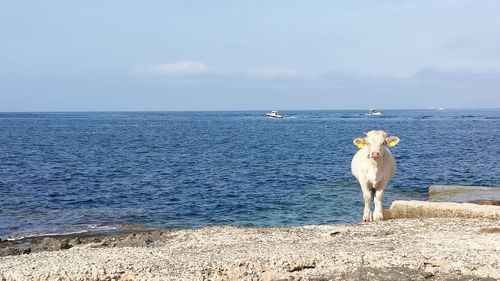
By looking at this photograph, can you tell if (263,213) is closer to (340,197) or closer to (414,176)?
(340,197)

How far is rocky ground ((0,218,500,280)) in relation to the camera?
404 inches

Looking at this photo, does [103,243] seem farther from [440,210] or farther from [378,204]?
[440,210]

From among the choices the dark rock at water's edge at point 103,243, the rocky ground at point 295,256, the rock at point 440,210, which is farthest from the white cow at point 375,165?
the dark rock at water's edge at point 103,243

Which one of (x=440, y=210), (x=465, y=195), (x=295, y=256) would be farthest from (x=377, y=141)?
(x=465, y=195)

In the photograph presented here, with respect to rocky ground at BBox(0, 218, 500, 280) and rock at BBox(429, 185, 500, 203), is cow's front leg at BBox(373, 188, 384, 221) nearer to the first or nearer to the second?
rocky ground at BBox(0, 218, 500, 280)

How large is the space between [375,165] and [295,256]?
4.99 meters

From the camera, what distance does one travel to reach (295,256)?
1095cm

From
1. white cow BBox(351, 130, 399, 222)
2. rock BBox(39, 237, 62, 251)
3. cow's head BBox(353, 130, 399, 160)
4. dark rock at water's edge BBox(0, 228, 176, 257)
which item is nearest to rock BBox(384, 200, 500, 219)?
white cow BBox(351, 130, 399, 222)

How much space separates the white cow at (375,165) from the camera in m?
14.8

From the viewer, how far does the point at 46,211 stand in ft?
84.2

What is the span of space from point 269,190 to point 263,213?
6.66 metres

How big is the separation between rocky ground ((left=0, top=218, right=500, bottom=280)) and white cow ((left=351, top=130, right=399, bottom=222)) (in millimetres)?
1503

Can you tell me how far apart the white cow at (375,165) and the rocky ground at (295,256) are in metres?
1.50

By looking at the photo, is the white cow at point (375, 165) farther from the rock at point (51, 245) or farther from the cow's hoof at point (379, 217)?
the rock at point (51, 245)
